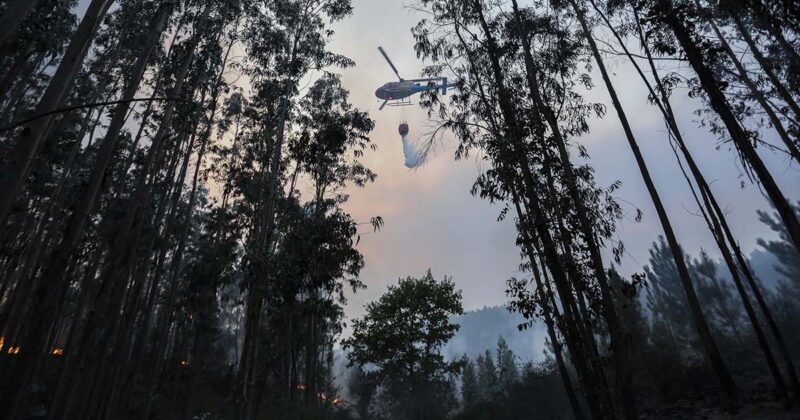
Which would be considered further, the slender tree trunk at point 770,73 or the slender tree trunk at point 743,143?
the slender tree trunk at point 770,73

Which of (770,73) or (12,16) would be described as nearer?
(12,16)

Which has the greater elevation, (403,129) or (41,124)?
(403,129)

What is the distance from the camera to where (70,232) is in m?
4.61

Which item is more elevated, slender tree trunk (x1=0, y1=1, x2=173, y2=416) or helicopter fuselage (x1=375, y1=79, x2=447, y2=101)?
helicopter fuselage (x1=375, y1=79, x2=447, y2=101)

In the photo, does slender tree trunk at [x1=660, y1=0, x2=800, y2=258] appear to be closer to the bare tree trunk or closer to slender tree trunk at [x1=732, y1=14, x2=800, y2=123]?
slender tree trunk at [x1=732, y1=14, x2=800, y2=123]

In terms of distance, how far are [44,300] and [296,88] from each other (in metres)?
9.40

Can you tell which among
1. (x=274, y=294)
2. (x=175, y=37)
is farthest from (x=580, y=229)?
(x=175, y=37)

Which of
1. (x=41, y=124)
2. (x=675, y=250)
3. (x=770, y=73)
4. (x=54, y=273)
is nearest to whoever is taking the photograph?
(x=41, y=124)

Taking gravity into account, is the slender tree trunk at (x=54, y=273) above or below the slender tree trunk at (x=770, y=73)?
below

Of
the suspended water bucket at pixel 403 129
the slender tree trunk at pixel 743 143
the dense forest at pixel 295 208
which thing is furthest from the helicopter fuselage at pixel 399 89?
the slender tree trunk at pixel 743 143

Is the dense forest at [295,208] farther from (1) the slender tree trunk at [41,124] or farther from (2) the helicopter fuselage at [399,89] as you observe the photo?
(2) the helicopter fuselage at [399,89]

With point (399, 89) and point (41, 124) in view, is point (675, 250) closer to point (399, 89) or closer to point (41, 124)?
point (41, 124)

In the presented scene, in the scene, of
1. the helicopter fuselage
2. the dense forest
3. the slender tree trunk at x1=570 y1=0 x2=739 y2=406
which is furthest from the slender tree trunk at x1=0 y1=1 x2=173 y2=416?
the helicopter fuselage

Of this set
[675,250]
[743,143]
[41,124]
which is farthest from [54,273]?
[675,250]
